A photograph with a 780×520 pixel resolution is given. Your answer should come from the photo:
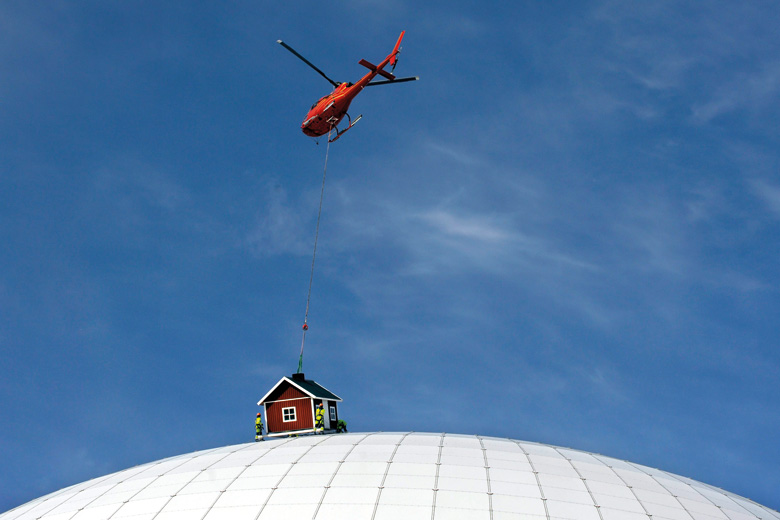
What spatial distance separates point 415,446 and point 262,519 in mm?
11632

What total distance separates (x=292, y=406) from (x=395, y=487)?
18759mm

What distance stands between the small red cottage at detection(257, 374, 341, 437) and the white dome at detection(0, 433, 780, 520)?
585cm

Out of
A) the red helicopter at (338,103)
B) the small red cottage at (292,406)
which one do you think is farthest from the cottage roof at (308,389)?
the red helicopter at (338,103)

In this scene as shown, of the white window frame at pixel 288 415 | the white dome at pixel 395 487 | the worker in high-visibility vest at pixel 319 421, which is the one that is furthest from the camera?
the white window frame at pixel 288 415

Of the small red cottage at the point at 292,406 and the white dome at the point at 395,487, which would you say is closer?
the white dome at the point at 395,487

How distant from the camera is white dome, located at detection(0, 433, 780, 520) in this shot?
1355 inches

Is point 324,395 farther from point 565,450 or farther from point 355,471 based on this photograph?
point 565,450

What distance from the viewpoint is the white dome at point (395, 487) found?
113 feet

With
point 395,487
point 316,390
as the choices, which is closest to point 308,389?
point 316,390

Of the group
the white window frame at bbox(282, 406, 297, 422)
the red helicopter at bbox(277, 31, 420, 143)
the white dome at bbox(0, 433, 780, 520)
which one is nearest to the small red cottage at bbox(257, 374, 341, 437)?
the white window frame at bbox(282, 406, 297, 422)

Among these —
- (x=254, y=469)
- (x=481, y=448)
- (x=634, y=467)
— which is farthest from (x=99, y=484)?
(x=634, y=467)

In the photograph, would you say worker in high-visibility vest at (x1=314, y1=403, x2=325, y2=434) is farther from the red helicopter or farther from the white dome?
the red helicopter

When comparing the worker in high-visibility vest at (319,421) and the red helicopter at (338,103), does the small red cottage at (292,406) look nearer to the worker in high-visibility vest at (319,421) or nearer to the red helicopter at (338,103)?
the worker in high-visibility vest at (319,421)

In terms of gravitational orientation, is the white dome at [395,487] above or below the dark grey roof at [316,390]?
below
